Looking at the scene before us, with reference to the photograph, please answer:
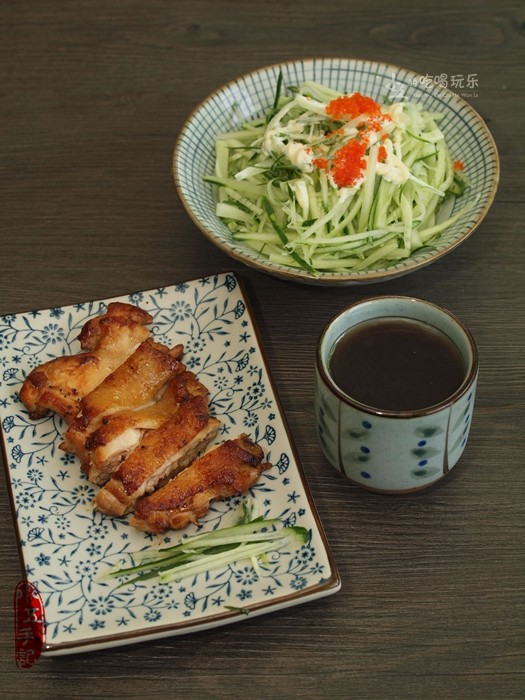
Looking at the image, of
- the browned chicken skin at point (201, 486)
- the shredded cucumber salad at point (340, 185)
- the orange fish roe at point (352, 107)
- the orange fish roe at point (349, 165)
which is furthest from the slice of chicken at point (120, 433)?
the orange fish roe at point (352, 107)

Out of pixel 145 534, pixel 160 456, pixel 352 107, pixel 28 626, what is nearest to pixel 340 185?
pixel 352 107

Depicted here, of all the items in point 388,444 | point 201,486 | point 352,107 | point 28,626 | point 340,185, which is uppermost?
point 352,107

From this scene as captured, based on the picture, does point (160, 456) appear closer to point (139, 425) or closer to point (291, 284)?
point (139, 425)

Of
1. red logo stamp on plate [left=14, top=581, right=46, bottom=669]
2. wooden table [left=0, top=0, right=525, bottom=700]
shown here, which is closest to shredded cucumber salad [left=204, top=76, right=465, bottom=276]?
wooden table [left=0, top=0, right=525, bottom=700]

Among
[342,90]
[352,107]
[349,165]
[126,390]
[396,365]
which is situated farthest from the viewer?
[342,90]

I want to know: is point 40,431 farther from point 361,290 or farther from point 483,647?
point 483,647

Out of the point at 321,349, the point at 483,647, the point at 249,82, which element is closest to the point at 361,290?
the point at 321,349

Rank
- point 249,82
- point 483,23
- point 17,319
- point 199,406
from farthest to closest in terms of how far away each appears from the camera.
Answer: point 483,23 → point 249,82 → point 17,319 → point 199,406

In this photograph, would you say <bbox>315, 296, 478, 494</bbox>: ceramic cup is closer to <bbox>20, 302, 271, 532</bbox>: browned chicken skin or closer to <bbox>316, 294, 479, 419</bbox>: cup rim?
<bbox>316, 294, 479, 419</bbox>: cup rim
